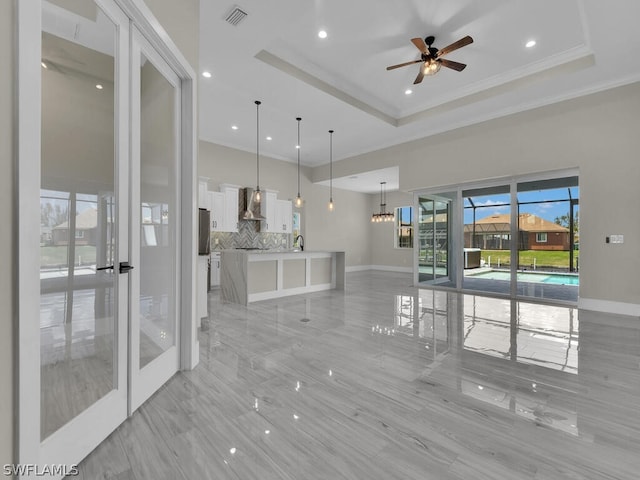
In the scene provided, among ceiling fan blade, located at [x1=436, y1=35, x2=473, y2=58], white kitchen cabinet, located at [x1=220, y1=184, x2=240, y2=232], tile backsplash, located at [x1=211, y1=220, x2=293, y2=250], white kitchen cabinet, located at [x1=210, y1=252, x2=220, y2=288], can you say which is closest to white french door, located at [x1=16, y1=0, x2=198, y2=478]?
Answer: ceiling fan blade, located at [x1=436, y1=35, x2=473, y2=58]

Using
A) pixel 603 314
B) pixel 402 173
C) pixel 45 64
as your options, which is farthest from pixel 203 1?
pixel 603 314

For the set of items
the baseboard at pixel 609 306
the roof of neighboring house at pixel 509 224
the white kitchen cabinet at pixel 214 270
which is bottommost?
the baseboard at pixel 609 306

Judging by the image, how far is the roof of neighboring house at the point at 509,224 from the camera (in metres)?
5.59

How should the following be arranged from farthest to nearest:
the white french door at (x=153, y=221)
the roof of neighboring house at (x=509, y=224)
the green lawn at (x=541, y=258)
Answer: the roof of neighboring house at (x=509, y=224) → the green lawn at (x=541, y=258) → the white french door at (x=153, y=221)

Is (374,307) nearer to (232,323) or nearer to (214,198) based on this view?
(232,323)

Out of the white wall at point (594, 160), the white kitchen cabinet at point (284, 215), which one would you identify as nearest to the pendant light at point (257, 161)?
the white kitchen cabinet at point (284, 215)

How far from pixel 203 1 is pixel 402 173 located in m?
5.48

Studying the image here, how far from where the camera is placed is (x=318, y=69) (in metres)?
4.87

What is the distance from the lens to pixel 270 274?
223 inches

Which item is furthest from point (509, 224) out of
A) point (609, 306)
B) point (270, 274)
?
point (270, 274)

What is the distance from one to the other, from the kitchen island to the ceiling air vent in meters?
3.29

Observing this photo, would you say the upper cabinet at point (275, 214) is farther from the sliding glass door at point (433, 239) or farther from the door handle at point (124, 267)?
the door handle at point (124, 267)

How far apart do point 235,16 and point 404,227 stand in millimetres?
9016

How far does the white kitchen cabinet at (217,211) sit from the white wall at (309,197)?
38 centimetres
